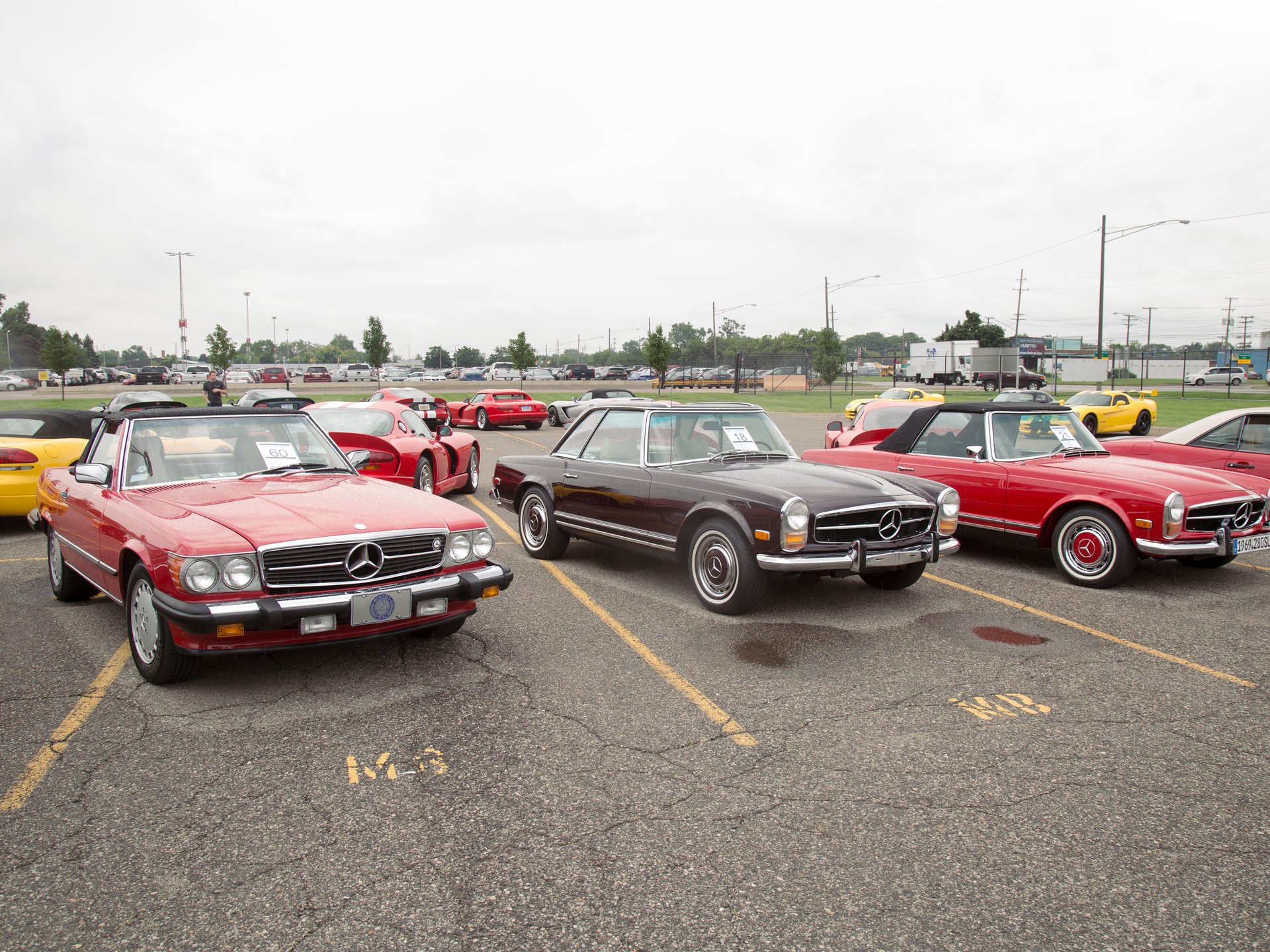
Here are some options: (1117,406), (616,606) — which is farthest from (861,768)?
(1117,406)

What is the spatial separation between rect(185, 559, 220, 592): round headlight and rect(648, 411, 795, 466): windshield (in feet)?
11.5

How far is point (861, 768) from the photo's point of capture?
363cm

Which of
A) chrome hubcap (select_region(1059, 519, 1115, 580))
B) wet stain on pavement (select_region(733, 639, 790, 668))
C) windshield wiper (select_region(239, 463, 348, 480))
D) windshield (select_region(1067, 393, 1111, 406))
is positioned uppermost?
windshield (select_region(1067, 393, 1111, 406))

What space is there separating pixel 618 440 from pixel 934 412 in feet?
11.3

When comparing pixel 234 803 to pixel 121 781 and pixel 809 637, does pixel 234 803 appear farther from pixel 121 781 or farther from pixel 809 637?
pixel 809 637

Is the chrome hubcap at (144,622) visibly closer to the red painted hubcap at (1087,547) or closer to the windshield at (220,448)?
Answer: the windshield at (220,448)

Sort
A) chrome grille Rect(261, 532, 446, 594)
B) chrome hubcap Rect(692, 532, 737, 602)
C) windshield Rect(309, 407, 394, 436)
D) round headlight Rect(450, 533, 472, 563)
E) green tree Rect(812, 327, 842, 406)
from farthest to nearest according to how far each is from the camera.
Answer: green tree Rect(812, 327, 842, 406) < windshield Rect(309, 407, 394, 436) < chrome hubcap Rect(692, 532, 737, 602) < round headlight Rect(450, 533, 472, 563) < chrome grille Rect(261, 532, 446, 594)

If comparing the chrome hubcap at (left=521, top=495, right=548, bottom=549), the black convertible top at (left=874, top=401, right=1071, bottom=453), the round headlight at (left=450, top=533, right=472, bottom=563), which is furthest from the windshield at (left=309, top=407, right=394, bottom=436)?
the round headlight at (left=450, top=533, right=472, bottom=563)

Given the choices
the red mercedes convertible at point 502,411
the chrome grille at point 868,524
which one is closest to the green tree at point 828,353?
the red mercedes convertible at point 502,411

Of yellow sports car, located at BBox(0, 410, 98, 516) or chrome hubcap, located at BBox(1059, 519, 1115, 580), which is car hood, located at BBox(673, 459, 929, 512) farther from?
yellow sports car, located at BBox(0, 410, 98, 516)

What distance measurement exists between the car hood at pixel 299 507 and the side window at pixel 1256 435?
27.0ft

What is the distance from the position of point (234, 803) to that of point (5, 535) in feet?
26.1

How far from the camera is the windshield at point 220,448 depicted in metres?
5.35

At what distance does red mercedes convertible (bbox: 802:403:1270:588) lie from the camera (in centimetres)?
661
